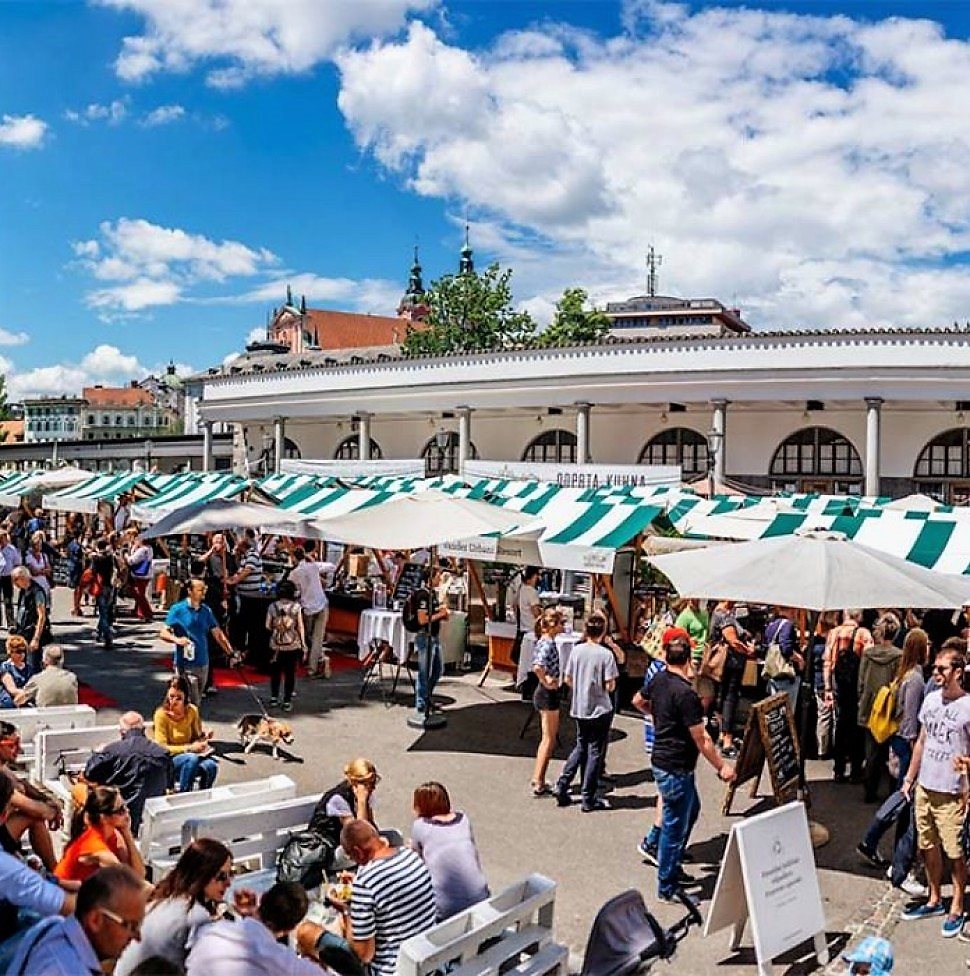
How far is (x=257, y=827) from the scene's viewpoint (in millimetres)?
5910

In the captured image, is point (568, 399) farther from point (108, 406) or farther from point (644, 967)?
point (108, 406)

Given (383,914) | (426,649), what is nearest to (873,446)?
(426,649)

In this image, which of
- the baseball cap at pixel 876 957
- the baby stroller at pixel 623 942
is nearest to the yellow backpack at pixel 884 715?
the baseball cap at pixel 876 957

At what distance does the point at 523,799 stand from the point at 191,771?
2.63 metres

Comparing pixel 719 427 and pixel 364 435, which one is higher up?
pixel 364 435

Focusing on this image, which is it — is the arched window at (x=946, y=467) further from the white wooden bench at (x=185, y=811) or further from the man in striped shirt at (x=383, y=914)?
the man in striped shirt at (x=383, y=914)

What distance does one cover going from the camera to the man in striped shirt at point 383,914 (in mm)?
4551

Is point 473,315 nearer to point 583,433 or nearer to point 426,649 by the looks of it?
point 583,433

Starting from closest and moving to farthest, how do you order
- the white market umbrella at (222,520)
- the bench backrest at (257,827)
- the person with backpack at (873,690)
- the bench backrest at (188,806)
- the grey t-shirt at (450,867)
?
the grey t-shirt at (450,867)
the bench backrest at (257,827)
the bench backrest at (188,806)
the person with backpack at (873,690)
the white market umbrella at (222,520)

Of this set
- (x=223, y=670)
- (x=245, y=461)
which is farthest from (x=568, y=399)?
(x=223, y=670)

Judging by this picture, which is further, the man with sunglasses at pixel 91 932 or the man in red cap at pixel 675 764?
the man in red cap at pixel 675 764

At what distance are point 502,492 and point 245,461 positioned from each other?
2422cm

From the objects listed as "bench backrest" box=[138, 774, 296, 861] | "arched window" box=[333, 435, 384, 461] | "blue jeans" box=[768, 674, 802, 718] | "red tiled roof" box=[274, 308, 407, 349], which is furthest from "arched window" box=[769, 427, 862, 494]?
"red tiled roof" box=[274, 308, 407, 349]

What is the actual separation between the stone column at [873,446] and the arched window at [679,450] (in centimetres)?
517
